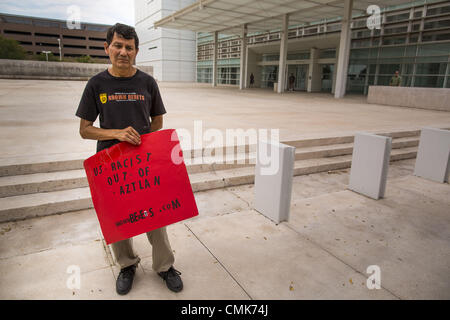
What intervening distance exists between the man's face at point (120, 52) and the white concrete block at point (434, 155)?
6169mm

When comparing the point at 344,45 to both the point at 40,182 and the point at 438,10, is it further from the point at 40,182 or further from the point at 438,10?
the point at 40,182

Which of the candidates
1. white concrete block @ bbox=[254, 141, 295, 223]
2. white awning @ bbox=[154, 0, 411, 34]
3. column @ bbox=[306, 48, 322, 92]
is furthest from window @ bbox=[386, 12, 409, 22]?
white concrete block @ bbox=[254, 141, 295, 223]

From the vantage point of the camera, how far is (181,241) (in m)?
3.46

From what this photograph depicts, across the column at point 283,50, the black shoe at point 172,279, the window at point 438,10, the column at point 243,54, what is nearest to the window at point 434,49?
the window at point 438,10

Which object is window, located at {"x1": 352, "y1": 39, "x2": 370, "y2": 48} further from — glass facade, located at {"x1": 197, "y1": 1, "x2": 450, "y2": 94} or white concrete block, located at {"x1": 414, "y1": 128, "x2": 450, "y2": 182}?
white concrete block, located at {"x1": 414, "y1": 128, "x2": 450, "y2": 182}

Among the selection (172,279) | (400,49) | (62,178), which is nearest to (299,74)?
(400,49)

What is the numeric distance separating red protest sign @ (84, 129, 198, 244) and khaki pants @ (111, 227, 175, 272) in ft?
0.56

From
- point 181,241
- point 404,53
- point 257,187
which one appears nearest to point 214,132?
point 257,187

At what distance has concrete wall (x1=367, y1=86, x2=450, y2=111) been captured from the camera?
14.8 metres

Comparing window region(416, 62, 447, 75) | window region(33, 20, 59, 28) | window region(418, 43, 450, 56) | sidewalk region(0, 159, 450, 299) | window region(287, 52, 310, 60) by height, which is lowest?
sidewalk region(0, 159, 450, 299)

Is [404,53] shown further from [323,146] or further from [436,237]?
[436,237]

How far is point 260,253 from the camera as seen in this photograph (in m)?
3.26

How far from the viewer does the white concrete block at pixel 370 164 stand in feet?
15.9

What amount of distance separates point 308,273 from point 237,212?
156 cm
